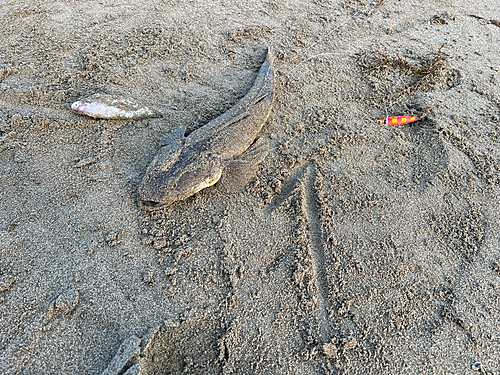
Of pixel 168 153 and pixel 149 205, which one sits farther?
pixel 168 153

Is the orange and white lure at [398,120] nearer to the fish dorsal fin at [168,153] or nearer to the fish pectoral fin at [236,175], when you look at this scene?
the fish pectoral fin at [236,175]

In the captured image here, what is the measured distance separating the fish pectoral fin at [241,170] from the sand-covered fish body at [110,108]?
1212mm

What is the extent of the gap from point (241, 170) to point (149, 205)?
3.07ft

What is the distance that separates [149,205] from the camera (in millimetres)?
2814

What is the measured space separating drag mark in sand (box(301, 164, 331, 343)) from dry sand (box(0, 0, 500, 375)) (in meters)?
0.02

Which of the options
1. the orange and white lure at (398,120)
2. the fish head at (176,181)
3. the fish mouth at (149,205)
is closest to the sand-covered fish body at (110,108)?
the fish head at (176,181)

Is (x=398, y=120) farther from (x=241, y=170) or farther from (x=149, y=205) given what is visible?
(x=149, y=205)

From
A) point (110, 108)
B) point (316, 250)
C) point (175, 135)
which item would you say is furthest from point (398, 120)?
point (110, 108)

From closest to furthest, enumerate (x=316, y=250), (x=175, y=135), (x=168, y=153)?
(x=316, y=250) < (x=168, y=153) < (x=175, y=135)

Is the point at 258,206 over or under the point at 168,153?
under

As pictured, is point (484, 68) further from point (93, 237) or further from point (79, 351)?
point (79, 351)

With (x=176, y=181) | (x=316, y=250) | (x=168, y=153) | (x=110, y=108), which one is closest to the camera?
(x=316, y=250)

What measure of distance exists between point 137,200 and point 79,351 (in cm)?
127

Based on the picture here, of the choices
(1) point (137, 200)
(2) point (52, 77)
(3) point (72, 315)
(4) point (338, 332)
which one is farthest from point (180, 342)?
(2) point (52, 77)
